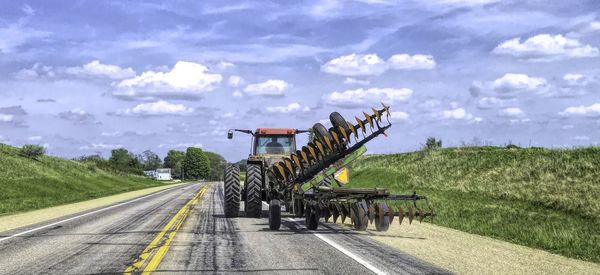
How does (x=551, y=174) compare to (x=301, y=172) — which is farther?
(x=551, y=174)

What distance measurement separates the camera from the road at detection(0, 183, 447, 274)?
7934mm

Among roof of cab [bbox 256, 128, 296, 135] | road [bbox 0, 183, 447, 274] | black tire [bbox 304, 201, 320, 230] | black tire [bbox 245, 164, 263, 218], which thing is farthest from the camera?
roof of cab [bbox 256, 128, 296, 135]

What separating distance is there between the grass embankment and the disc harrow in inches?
84.1

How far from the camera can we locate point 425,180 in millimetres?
36844

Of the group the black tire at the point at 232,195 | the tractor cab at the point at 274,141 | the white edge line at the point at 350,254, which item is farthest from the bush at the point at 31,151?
the white edge line at the point at 350,254

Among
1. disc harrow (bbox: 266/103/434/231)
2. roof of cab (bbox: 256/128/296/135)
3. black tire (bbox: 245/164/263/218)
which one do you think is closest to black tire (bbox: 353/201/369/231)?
disc harrow (bbox: 266/103/434/231)

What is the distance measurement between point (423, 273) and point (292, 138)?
11445 millimetres

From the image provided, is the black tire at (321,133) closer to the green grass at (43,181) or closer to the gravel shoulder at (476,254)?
the gravel shoulder at (476,254)

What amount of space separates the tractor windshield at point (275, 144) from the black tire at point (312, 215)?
17.5 ft

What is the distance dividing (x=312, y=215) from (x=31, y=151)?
56.2 m

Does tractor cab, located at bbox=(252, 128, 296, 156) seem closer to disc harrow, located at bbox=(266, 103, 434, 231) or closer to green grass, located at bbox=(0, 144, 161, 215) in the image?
disc harrow, located at bbox=(266, 103, 434, 231)

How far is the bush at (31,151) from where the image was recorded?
5916cm

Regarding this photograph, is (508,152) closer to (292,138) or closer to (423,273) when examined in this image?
(292,138)

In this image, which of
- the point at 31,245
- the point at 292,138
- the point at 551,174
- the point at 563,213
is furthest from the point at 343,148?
the point at 551,174
